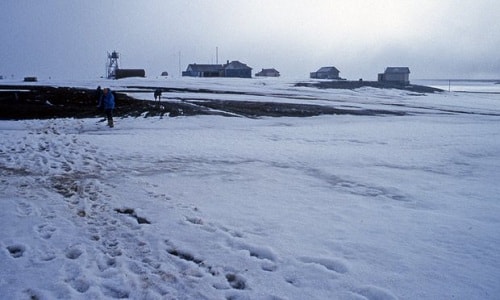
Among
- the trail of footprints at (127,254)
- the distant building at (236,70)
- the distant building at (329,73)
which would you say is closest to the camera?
the trail of footprints at (127,254)

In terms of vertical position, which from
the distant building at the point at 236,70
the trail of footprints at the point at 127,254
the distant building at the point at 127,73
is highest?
the distant building at the point at 236,70

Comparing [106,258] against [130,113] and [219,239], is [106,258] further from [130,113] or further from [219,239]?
[130,113]

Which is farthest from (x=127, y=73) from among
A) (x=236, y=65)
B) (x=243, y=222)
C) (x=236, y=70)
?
(x=243, y=222)

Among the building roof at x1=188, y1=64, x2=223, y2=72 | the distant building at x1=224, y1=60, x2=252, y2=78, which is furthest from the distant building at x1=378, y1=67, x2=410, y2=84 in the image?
the building roof at x1=188, y1=64, x2=223, y2=72

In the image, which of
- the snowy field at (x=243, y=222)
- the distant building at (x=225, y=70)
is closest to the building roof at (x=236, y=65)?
the distant building at (x=225, y=70)

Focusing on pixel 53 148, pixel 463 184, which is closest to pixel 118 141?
pixel 53 148

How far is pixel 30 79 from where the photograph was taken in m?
73.7

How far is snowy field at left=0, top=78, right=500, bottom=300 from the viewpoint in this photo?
13.8 ft

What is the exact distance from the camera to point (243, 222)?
19.8ft

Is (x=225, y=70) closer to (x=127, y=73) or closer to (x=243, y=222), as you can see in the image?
(x=127, y=73)

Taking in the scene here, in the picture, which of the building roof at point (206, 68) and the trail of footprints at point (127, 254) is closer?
the trail of footprints at point (127, 254)

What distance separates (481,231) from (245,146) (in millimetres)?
8537

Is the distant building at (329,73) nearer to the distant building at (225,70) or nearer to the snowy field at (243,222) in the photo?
the distant building at (225,70)

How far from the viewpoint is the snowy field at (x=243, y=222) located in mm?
4215
